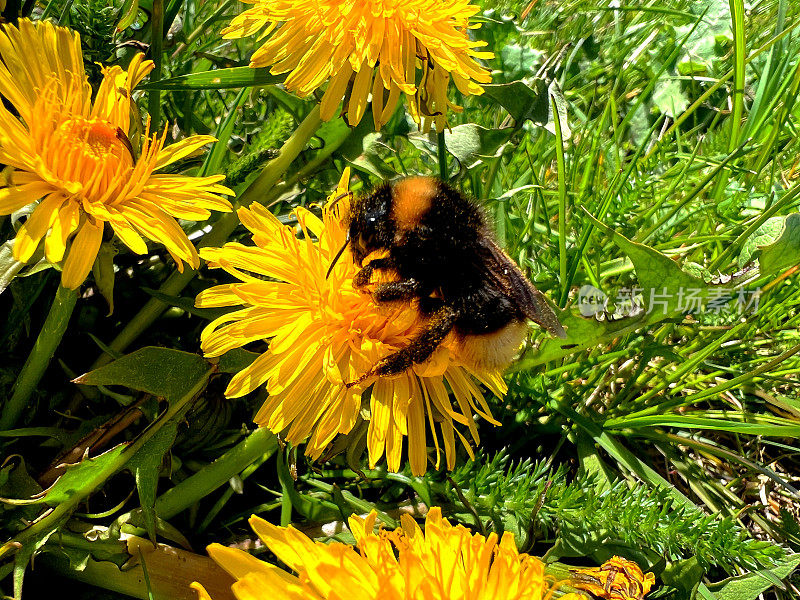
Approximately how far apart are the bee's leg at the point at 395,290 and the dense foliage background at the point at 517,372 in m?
0.42

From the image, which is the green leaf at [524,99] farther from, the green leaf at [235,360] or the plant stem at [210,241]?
the green leaf at [235,360]

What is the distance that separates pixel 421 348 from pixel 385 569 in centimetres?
45

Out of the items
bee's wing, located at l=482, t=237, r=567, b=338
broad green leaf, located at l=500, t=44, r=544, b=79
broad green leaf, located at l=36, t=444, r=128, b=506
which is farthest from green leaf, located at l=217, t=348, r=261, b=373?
broad green leaf, located at l=500, t=44, r=544, b=79

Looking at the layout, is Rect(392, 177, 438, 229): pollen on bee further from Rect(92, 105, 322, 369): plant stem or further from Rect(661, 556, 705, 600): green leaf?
Rect(661, 556, 705, 600): green leaf

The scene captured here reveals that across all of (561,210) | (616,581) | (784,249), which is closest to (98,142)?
(561,210)

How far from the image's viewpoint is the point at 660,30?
3746mm

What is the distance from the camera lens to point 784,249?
194 centimetres

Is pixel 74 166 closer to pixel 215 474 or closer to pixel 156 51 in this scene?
pixel 156 51

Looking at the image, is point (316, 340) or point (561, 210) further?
point (561, 210)

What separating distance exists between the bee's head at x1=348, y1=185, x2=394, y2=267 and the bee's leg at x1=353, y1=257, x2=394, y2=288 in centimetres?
2

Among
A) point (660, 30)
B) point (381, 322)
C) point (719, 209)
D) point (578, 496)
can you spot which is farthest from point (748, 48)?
point (381, 322)

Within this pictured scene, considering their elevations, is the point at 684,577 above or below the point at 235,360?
below

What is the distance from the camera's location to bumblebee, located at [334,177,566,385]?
5.19ft

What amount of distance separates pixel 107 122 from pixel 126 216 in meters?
0.22
